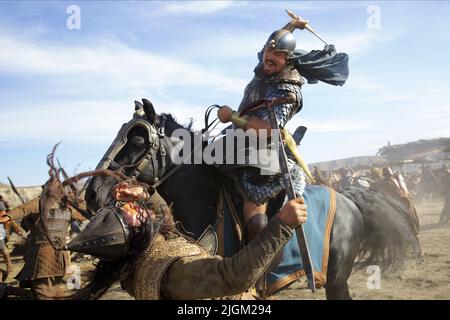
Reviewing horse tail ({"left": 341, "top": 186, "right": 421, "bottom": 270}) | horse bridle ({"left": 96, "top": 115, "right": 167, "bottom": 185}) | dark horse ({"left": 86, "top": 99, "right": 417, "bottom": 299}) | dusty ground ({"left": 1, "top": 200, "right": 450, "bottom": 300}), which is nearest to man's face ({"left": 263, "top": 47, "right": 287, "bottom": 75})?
dark horse ({"left": 86, "top": 99, "right": 417, "bottom": 299})

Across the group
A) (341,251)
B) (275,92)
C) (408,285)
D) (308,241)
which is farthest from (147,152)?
(408,285)

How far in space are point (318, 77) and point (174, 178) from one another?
176cm

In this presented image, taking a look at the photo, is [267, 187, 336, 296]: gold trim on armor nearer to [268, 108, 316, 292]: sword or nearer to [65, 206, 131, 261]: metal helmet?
[268, 108, 316, 292]: sword

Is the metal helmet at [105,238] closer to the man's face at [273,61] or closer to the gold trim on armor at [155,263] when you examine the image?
the gold trim on armor at [155,263]

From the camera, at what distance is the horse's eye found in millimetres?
3549

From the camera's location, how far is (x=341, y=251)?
3887 mm

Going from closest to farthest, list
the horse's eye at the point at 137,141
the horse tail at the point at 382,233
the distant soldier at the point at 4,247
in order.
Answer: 1. the horse's eye at the point at 137,141
2. the horse tail at the point at 382,233
3. the distant soldier at the point at 4,247

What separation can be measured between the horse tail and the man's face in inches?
73.5

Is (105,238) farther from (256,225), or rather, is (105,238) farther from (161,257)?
(256,225)

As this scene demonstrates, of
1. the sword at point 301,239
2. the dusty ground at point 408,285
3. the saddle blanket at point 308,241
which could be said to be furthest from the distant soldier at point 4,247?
the sword at point 301,239

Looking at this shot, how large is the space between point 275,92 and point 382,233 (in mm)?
2202

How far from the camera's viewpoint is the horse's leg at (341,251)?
386 centimetres

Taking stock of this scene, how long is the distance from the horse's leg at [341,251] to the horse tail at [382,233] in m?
0.34
